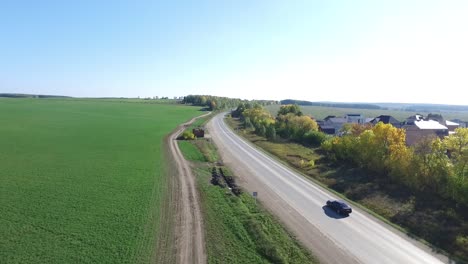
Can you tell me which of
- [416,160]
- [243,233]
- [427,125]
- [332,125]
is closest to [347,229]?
[243,233]

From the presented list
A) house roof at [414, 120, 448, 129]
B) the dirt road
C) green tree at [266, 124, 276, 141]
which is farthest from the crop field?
house roof at [414, 120, 448, 129]

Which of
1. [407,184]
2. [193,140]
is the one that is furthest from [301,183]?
[193,140]

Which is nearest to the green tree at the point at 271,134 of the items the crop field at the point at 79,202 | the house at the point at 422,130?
the house at the point at 422,130

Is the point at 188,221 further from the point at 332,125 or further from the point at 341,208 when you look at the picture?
the point at 332,125

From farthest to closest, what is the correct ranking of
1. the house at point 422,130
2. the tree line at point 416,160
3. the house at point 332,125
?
the house at point 332,125, the house at point 422,130, the tree line at point 416,160

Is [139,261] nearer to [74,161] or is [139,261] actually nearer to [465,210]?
[465,210]

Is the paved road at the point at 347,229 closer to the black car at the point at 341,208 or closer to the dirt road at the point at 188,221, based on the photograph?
the black car at the point at 341,208
